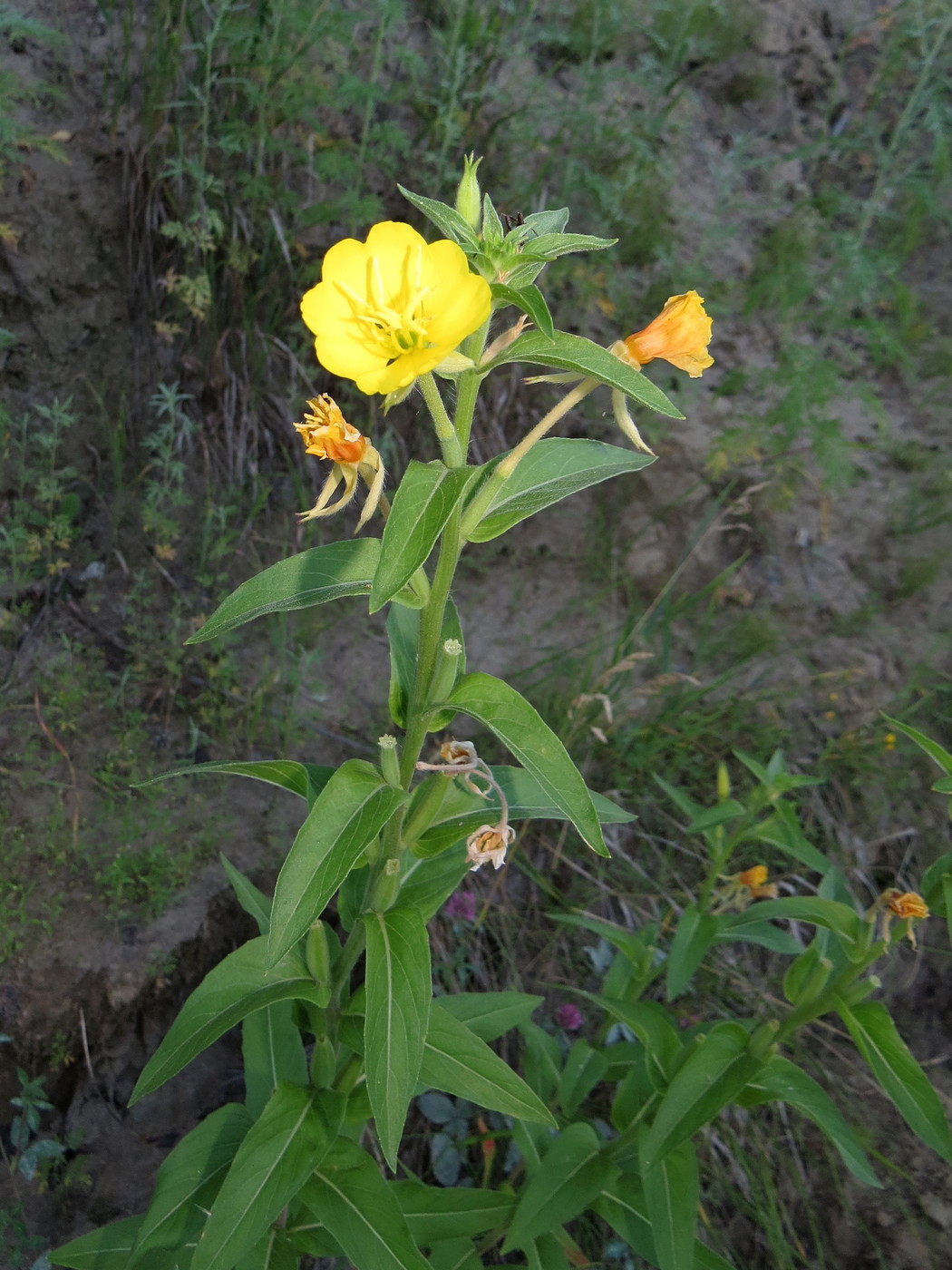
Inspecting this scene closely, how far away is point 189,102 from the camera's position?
9.98 ft

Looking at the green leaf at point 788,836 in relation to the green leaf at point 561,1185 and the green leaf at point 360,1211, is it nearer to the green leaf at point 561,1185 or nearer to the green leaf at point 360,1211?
the green leaf at point 561,1185

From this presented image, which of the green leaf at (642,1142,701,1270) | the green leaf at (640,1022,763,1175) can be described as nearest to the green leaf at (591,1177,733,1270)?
the green leaf at (642,1142,701,1270)

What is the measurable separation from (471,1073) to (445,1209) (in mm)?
590

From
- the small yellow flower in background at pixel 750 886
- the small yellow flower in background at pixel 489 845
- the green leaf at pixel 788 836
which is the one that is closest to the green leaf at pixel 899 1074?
the green leaf at pixel 788 836

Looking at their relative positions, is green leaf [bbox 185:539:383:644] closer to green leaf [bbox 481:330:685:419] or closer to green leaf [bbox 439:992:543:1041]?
green leaf [bbox 481:330:685:419]

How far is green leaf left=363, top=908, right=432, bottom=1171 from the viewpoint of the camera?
1398 mm

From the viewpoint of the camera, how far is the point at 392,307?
1.30 meters

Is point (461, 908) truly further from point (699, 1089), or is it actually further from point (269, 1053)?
point (699, 1089)

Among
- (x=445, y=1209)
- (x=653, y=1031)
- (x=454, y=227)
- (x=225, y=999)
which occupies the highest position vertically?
(x=454, y=227)

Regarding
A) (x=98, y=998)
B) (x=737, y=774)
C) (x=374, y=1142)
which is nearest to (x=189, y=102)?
(x=98, y=998)

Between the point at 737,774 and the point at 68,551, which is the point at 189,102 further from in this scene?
the point at 737,774

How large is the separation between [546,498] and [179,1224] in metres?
1.62

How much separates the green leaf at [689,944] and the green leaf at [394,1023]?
3.44 feet

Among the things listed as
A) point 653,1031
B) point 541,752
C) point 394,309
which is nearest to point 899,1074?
point 653,1031
